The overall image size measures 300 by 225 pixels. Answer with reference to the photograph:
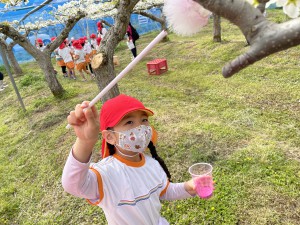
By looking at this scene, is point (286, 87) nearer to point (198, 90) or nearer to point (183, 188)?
point (198, 90)

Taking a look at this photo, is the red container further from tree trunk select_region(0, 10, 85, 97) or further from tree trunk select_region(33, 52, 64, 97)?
tree trunk select_region(33, 52, 64, 97)

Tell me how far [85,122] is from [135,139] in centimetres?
48

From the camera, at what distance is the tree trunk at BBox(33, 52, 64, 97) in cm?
778

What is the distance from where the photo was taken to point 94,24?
64.8 feet

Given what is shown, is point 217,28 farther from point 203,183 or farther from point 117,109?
point 117,109

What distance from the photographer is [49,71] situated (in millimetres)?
7906

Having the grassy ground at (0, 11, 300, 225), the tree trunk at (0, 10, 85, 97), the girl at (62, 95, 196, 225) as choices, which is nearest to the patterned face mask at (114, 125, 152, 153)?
the girl at (62, 95, 196, 225)

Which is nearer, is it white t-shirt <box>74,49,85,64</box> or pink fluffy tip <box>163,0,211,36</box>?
pink fluffy tip <box>163,0,211,36</box>

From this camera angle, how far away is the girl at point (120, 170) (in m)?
1.37

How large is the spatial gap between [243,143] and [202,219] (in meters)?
1.46

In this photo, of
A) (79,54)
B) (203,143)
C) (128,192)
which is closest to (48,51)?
(79,54)

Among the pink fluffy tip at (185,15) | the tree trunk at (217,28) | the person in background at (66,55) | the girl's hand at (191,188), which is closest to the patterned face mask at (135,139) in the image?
the girl's hand at (191,188)

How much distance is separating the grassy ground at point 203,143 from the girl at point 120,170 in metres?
1.37

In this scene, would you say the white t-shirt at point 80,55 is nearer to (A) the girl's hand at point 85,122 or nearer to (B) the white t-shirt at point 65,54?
(B) the white t-shirt at point 65,54
